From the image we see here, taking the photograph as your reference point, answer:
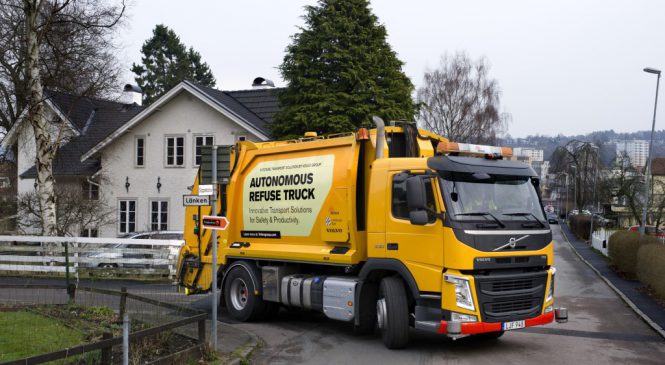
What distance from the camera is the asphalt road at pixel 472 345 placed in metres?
9.40

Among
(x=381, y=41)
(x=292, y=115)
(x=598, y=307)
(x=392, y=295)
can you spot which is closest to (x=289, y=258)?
(x=392, y=295)

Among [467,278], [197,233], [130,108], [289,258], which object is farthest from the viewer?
[130,108]

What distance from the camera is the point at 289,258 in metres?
11.9

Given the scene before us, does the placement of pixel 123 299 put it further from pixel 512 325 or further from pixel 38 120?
pixel 38 120

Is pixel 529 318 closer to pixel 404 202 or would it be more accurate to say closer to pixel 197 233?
pixel 404 202

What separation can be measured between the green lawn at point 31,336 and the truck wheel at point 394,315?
14.1 feet

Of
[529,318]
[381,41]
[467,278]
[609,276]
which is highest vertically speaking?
[381,41]

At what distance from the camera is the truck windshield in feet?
30.8

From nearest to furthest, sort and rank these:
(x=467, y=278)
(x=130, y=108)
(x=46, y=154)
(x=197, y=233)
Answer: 1. (x=467, y=278)
2. (x=197, y=233)
3. (x=46, y=154)
4. (x=130, y=108)

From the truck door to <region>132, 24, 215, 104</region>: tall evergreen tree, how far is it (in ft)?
210

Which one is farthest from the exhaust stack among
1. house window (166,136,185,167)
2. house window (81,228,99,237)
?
house window (81,228,99,237)

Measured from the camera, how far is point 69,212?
28141 millimetres

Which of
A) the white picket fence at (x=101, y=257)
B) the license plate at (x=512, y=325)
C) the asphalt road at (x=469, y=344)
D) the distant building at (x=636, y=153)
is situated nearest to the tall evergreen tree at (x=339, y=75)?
the white picket fence at (x=101, y=257)

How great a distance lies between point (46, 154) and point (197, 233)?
11465mm
